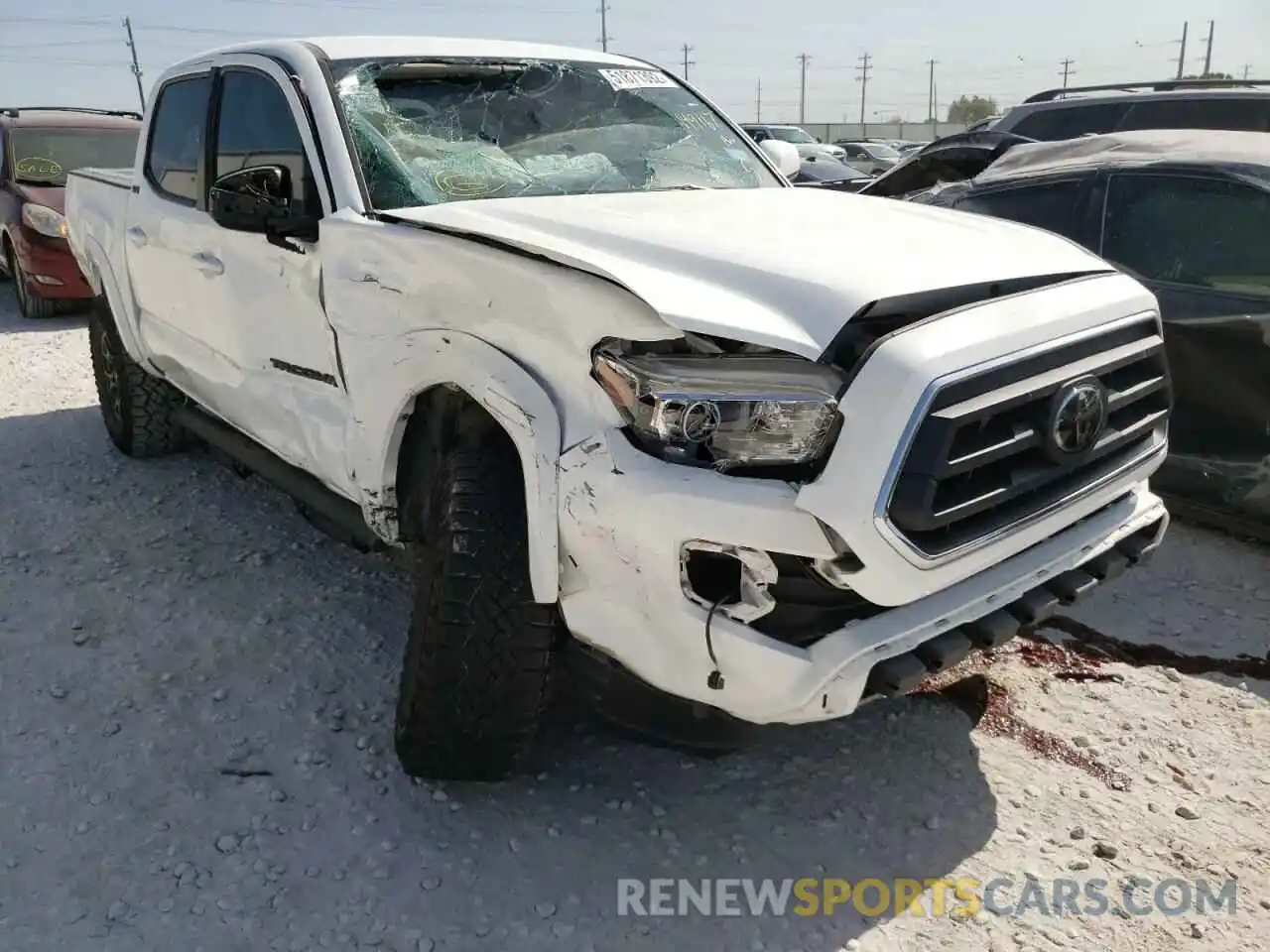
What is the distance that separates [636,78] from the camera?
3951 mm

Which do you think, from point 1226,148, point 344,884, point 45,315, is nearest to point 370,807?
point 344,884

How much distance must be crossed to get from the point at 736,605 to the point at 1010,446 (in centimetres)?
67

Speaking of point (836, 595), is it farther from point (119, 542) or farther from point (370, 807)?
point (119, 542)

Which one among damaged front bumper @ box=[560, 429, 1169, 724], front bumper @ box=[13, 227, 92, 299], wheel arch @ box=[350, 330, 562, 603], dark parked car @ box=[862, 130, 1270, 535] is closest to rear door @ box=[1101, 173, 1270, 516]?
dark parked car @ box=[862, 130, 1270, 535]

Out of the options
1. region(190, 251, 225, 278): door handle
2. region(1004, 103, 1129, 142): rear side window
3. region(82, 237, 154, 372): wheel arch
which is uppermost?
region(1004, 103, 1129, 142): rear side window

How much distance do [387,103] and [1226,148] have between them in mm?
3231

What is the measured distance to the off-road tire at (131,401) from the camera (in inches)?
200

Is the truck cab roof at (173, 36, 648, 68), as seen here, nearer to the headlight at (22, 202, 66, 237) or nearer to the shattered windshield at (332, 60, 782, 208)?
the shattered windshield at (332, 60, 782, 208)

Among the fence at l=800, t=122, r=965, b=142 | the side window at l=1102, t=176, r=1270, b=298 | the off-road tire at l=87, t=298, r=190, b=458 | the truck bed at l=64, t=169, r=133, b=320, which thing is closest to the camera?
the side window at l=1102, t=176, r=1270, b=298

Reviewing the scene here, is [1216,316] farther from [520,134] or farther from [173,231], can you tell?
[173,231]

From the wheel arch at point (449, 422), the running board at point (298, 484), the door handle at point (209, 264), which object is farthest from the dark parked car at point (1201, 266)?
the door handle at point (209, 264)

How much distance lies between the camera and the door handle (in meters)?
3.68

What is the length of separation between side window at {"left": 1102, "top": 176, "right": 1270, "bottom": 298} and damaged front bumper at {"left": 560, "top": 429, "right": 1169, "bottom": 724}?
8.12 ft

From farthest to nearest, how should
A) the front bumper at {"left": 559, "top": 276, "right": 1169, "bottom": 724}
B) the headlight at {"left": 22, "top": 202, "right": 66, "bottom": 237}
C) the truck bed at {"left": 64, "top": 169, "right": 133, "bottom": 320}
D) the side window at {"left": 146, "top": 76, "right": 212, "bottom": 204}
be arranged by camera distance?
the headlight at {"left": 22, "top": 202, "right": 66, "bottom": 237} → the truck bed at {"left": 64, "top": 169, "right": 133, "bottom": 320} → the side window at {"left": 146, "top": 76, "right": 212, "bottom": 204} → the front bumper at {"left": 559, "top": 276, "right": 1169, "bottom": 724}
